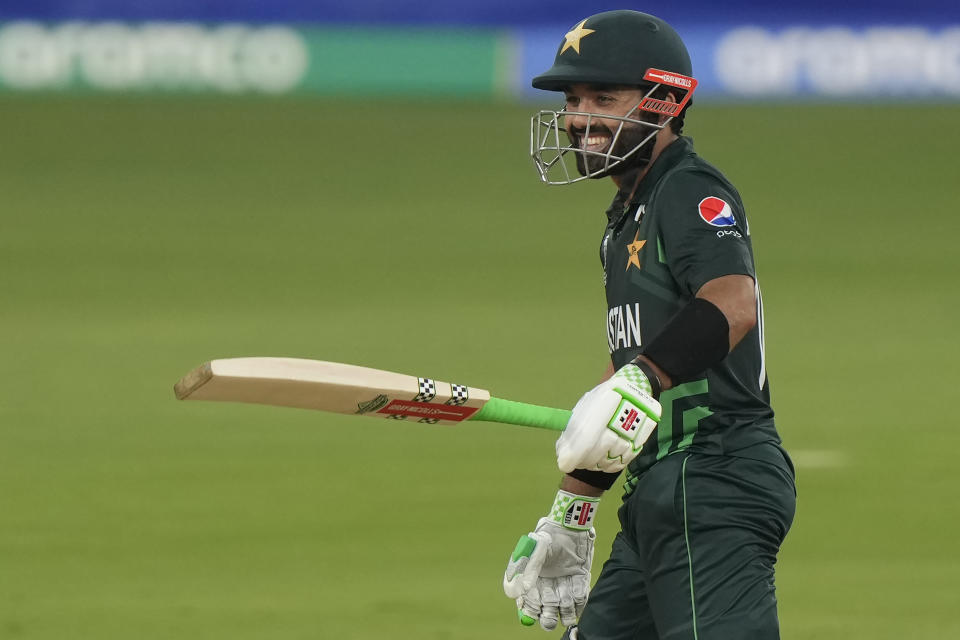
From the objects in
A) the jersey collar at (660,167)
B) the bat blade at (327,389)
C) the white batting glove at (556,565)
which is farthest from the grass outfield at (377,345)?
the jersey collar at (660,167)

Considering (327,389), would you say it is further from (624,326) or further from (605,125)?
(605,125)

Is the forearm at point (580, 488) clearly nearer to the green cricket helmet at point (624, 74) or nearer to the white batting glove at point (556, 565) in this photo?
the white batting glove at point (556, 565)

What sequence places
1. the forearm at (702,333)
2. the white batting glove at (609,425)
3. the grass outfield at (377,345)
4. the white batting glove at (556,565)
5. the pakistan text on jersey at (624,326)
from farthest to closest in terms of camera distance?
1. the grass outfield at (377,345)
2. the white batting glove at (556,565)
3. the pakistan text on jersey at (624,326)
4. the forearm at (702,333)
5. the white batting glove at (609,425)

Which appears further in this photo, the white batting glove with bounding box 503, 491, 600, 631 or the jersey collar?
the white batting glove with bounding box 503, 491, 600, 631

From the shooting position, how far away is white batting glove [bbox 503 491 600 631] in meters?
4.13

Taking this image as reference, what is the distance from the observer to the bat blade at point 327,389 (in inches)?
138

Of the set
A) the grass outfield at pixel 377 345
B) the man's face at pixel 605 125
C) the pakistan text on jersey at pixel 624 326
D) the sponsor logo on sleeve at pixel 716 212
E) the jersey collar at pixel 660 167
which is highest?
the man's face at pixel 605 125

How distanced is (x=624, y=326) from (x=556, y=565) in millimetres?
710

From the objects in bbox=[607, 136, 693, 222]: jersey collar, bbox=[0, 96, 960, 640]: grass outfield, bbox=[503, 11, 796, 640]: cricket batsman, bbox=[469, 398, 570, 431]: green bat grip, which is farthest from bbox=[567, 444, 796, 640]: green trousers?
bbox=[0, 96, 960, 640]: grass outfield

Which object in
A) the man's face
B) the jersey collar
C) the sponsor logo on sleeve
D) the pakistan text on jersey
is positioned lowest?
the pakistan text on jersey

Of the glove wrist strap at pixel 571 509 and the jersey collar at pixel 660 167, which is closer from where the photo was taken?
the jersey collar at pixel 660 167

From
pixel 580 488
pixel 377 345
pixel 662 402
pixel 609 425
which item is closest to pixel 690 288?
pixel 662 402

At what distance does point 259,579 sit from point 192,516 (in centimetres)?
102

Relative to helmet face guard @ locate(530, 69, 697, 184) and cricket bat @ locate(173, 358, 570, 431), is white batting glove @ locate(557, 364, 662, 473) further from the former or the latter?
helmet face guard @ locate(530, 69, 697, 184)
